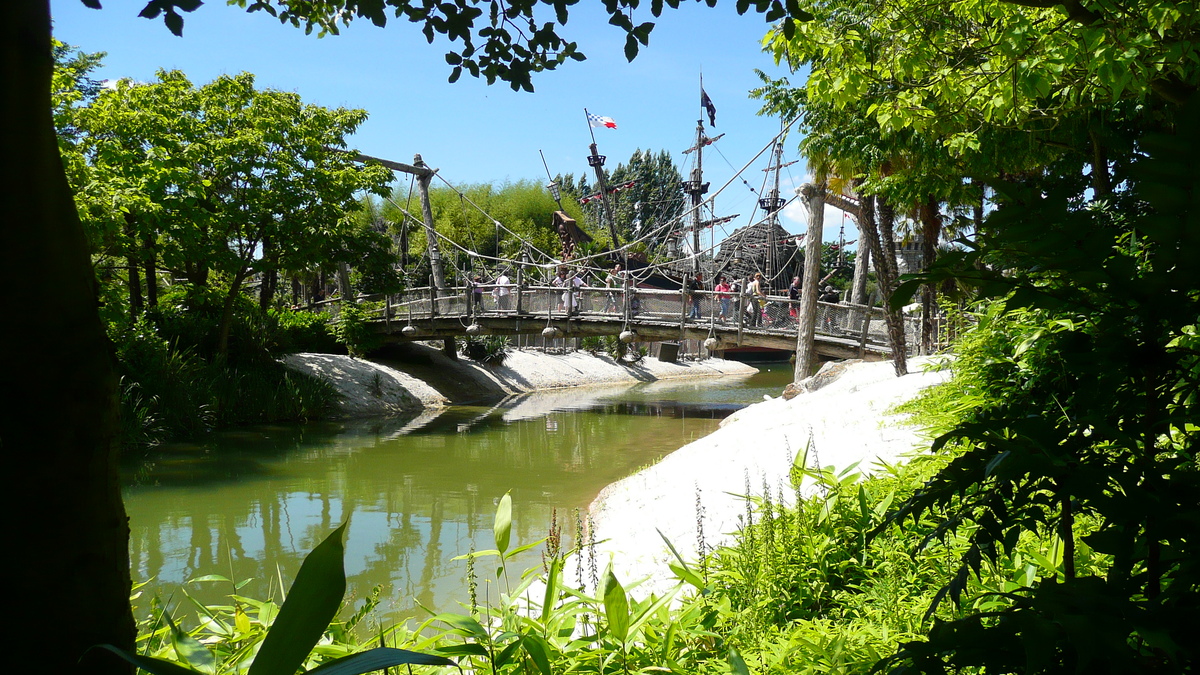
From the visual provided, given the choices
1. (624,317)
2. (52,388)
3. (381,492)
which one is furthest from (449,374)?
(52,388)

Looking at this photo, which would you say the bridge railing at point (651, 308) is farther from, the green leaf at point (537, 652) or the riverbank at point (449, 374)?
the green leaf at point (537, 652)

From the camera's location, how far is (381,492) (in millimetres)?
9180

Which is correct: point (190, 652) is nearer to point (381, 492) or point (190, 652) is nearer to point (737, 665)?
point (737, 665)

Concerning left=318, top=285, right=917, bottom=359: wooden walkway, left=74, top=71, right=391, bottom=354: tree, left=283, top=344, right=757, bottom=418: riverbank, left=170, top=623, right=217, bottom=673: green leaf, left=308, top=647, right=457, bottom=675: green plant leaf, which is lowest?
left=283, top=344, right=757, bottom=418: riverbank

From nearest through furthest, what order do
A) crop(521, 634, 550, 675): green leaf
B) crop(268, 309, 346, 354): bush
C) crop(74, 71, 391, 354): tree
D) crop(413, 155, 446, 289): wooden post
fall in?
1. crop(521, 634, 550, 675): green leaf
2. crop(74, 71, 391, 354): tree
3. crop(268, 309, 346, 354): bush
4. crop(413, 155, 446, 289): wooden post

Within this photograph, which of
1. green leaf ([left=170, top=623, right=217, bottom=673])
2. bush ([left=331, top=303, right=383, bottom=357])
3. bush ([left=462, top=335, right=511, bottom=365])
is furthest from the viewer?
bush ([left=462, top=335, right=511, bottom=365])

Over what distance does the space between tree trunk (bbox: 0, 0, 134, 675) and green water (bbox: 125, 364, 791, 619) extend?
1156mm

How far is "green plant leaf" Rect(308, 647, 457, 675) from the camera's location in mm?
835

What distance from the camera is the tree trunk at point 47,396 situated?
3.64 ft

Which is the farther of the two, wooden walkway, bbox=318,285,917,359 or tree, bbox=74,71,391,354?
wooden walkway, bbox=318,285,917,359

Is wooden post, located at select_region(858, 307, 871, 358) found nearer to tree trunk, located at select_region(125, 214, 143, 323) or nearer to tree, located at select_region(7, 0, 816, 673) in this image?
tree trunk, located at select_region(125, 214, 143, 323)

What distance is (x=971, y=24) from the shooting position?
5.07 meters

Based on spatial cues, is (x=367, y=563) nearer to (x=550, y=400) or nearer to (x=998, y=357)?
(x=998, y=357)

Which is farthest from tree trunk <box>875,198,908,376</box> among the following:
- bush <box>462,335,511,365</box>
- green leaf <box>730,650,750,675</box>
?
bush <box>462,335,511,365</box>
